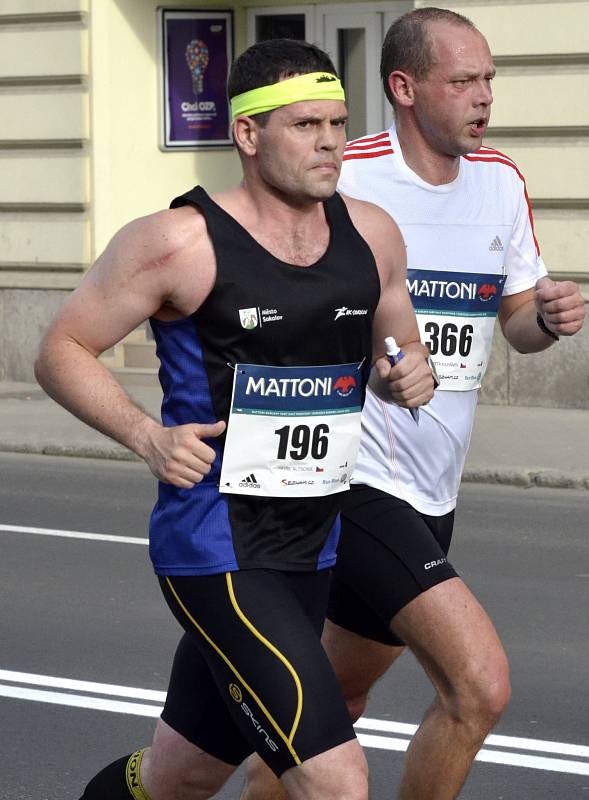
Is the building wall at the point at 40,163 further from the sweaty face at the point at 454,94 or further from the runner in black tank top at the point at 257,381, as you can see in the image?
the runner in black tank top at the point at 257,381

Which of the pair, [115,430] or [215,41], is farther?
[215,41]

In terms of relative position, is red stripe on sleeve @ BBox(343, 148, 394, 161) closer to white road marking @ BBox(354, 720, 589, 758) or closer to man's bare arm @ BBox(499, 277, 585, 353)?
man's bare arm @ BBox(499, 277, 585, 353)

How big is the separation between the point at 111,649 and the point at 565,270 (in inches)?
293

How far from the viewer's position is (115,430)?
3678 millimetres

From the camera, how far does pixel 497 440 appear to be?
11.8m

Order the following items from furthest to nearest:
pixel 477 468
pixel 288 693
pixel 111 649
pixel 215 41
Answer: pixel 215 41 < pixel 477 468 < pixel 111 649 < pixel 288 693

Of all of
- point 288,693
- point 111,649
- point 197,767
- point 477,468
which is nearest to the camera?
point 288,693

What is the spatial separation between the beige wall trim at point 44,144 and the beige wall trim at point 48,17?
3.31ft

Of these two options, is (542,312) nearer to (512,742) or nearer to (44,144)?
(512,742)

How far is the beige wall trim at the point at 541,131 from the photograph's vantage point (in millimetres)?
13203

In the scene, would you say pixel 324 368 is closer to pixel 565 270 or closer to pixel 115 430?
pixel 115 430

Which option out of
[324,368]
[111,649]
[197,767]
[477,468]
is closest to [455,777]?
[197,767]

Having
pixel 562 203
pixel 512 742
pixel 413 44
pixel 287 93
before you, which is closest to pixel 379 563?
pixel 287 93

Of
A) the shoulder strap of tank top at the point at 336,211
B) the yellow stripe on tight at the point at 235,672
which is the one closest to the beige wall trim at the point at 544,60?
the shoulder strap of tank top at the point at 336,211
